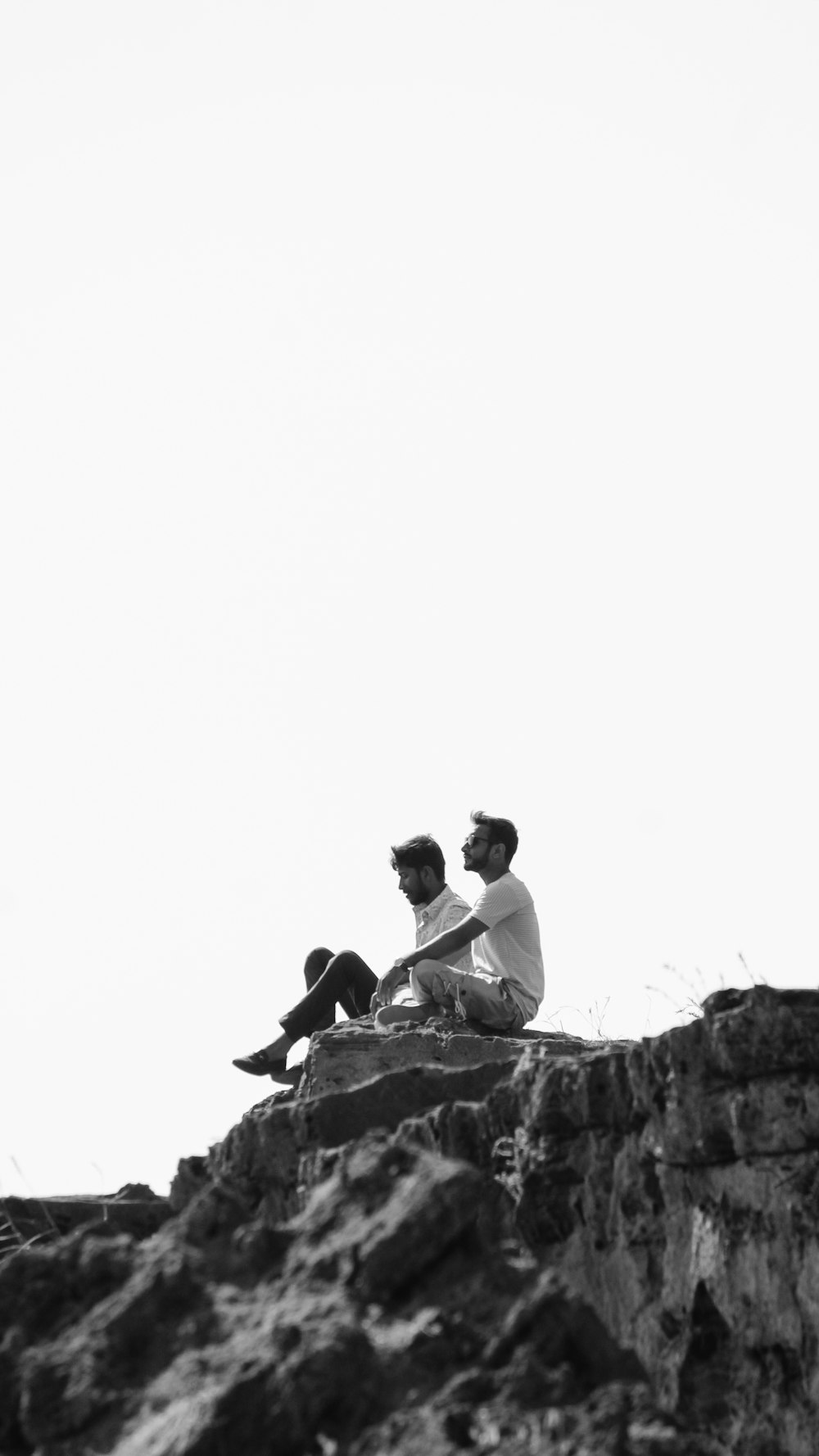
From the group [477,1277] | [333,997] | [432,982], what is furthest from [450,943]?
[477,1277]

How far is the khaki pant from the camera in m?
9.72

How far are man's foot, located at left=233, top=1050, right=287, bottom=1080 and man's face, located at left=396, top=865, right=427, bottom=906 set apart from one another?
119 centimetres

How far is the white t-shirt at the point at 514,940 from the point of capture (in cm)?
1001

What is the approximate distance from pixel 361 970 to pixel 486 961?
1326 millimetres

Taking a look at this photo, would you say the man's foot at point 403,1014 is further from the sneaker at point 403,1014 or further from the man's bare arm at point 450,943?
the man's bare arm at point 450,943

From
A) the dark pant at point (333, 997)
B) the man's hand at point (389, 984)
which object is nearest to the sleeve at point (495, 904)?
the man's hand at point (389, 984)

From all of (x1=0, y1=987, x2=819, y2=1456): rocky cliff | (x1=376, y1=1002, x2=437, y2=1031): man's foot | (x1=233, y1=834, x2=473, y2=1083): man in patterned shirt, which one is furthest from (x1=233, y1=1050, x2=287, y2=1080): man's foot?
(x1=0, y1=987, x2=819, y2=1456): rocky cliff

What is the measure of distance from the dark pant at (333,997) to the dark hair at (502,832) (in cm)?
141

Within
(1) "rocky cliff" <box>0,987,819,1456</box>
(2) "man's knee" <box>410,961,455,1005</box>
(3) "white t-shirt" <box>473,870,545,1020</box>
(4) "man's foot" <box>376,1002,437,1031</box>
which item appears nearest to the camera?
(1) "rocky cliff" <box>0,987,819,1456</box>

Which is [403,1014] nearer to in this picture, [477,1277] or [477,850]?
[477,850]

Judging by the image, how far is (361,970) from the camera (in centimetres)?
1127

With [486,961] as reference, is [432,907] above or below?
above

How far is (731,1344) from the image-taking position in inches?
195

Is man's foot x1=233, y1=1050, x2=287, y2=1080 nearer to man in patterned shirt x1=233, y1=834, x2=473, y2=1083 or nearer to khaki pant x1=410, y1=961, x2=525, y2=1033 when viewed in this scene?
man in patterned shirt x1=233, y1=834, x2=473, y2=1083
